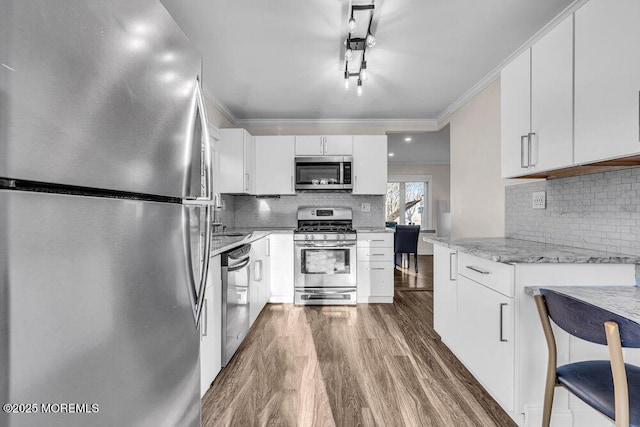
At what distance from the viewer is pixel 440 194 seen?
793cm

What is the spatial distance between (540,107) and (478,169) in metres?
1.47

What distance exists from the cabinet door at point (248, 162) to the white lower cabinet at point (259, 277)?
747 mm

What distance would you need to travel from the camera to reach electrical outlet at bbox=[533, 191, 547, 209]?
2107 mm

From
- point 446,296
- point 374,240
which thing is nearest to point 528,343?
point 446,296

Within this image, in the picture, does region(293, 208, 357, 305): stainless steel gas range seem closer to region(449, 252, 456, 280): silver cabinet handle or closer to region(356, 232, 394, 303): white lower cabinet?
region(356, 232, 394, 303): white lower cabinet

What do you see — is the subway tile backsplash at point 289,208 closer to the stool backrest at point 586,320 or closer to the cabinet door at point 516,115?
the cabinet door at point 516,115

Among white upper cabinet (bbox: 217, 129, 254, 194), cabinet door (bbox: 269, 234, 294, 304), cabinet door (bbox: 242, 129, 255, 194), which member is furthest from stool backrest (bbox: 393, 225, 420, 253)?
white upper cabinet (bbox: 217, 129, 254, 194)

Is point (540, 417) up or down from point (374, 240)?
down

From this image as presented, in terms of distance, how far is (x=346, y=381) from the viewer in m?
1.94

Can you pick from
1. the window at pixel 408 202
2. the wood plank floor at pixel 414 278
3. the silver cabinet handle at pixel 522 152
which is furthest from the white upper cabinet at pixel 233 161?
the window at pixel 408 202

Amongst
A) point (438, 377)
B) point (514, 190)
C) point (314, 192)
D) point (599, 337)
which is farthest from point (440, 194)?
point (599, 337)

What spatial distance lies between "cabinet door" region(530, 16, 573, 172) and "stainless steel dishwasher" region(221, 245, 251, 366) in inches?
79.7

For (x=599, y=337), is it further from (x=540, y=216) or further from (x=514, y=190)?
(x=514, y=190)

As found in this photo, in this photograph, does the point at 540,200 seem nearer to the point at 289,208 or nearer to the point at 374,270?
the point at 374,270
